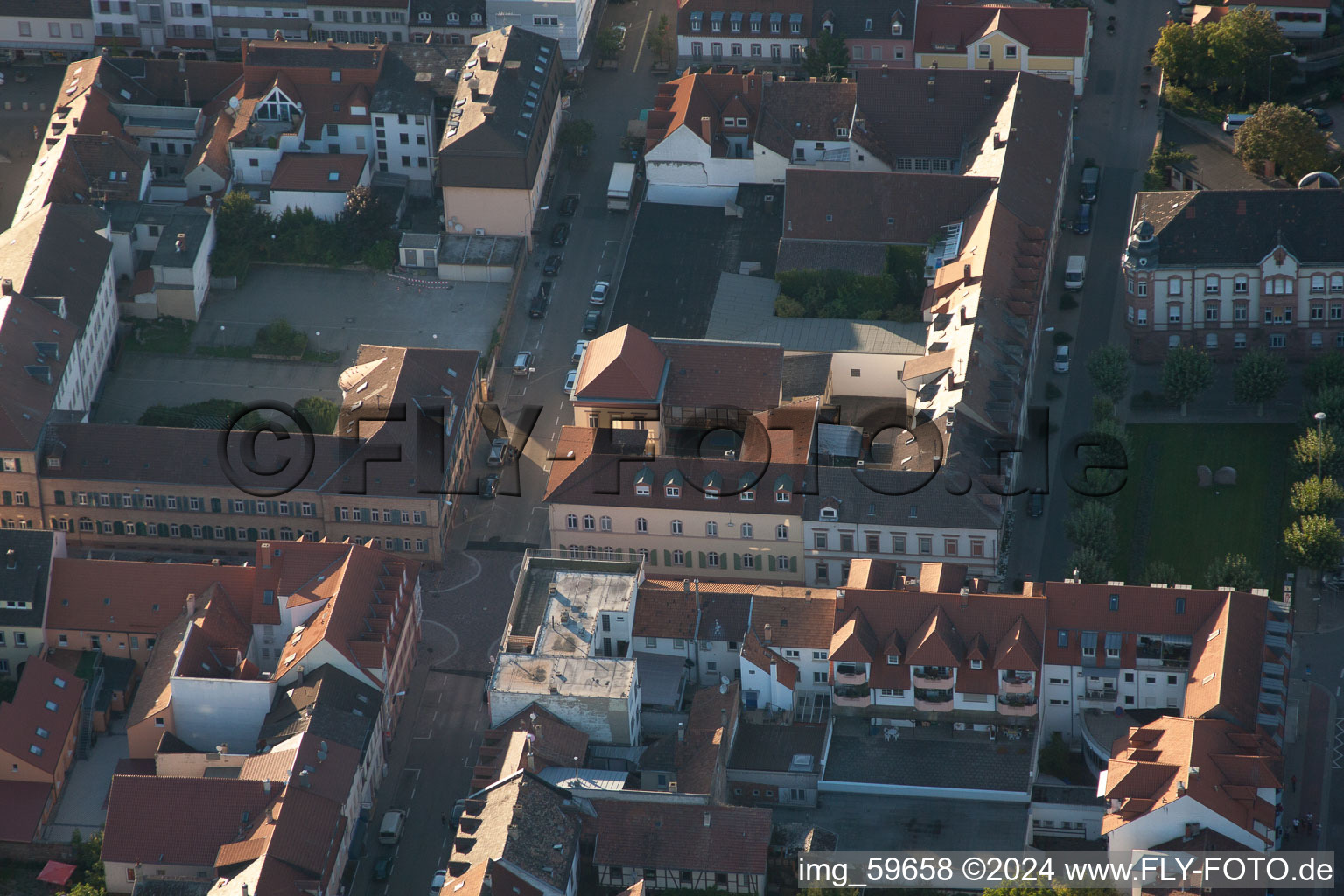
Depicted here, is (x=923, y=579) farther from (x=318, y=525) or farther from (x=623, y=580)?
(x=318, y=525)

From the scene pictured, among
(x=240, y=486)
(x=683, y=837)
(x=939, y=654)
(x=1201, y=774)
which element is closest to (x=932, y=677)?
(x=939, y=654)

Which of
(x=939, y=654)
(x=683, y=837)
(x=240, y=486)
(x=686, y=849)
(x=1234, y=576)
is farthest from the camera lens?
(x=240, y=486)

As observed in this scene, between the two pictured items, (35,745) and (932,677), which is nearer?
(35,745)

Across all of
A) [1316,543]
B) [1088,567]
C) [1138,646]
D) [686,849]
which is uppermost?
[1138,646]

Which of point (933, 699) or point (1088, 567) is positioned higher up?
point (1088, 567)

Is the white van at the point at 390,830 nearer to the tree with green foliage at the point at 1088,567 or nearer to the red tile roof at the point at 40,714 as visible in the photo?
the red tile roof at the point at 40,714

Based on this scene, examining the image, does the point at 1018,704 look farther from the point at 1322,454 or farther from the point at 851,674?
the point at 1322,454
